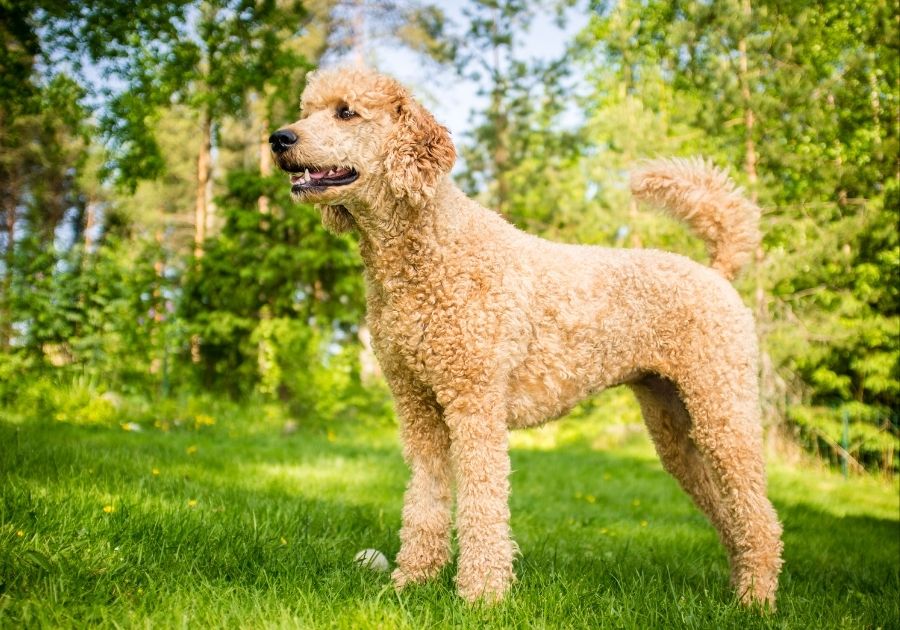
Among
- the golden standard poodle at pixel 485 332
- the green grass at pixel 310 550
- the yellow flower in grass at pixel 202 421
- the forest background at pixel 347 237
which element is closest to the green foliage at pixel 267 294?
the forest background at pixel 347 237

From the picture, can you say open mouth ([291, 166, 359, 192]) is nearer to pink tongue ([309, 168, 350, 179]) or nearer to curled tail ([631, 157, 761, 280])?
pink tongue ([309, 168, 350, 179])

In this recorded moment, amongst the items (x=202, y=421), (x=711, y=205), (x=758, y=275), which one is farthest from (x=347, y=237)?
(x=711, y=205)

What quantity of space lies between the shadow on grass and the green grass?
12mm

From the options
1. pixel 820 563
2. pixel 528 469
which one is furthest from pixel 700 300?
pixel 528 469

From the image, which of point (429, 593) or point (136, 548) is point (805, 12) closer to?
point (429, 593)

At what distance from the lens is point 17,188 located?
1903cm

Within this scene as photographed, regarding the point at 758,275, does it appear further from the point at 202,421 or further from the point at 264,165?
the point at 264,165

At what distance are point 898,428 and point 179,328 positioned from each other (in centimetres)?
1004

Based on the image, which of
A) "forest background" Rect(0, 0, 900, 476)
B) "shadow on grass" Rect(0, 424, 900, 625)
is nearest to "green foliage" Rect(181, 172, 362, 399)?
"forest background" Rect(0, 0, 900, 476)

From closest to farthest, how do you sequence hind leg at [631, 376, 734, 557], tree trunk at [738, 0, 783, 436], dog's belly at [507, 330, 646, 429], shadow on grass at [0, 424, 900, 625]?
shadow on grass at [0, 424, 900, 625] → dog's belly at [507, 330, 646, 429] → hind leg at [631, 376, 734, 557] → tree trunk at [738, 0, 783, 436]

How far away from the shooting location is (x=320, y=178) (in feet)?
8.26

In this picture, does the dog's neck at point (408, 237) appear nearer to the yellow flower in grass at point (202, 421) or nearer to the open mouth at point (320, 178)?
the open mouth at point (320, 178)

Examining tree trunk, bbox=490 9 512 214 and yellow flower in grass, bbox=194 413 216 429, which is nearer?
yellow flower in grass, bbox=194 413 216 429

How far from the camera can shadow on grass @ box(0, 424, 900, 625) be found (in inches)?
93.8
